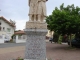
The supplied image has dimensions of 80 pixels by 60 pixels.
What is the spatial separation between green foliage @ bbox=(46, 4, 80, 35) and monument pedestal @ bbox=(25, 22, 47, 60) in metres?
12.7

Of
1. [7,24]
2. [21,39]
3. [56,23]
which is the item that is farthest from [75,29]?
[7,24]

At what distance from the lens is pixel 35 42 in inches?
300

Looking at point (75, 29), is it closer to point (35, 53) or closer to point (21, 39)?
point (35, 53)

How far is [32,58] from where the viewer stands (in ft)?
24.9

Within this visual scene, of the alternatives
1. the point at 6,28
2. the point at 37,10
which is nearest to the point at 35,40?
the point at 37,10

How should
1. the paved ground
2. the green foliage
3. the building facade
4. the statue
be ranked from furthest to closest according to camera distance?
the building facade → the green foliage → the paved ground → the statue

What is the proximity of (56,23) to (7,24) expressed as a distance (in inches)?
1303

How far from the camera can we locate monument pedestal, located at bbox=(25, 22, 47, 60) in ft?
24.9

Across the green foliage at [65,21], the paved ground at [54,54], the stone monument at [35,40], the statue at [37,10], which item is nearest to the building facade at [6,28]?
the green foliage at [65,21]

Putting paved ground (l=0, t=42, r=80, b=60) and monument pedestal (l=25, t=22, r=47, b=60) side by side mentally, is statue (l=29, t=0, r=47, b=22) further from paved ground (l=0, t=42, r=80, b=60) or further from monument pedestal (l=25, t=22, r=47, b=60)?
paved ground (l=0, t=42, r=80, b=60)

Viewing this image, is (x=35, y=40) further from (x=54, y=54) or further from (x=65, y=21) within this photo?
(x=65, y=21)

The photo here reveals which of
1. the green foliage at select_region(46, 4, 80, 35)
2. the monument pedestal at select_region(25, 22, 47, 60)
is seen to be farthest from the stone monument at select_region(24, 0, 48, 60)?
the green foliage at select_region(46, 4, 80, 35)

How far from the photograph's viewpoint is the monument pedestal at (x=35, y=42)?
759 centimetres

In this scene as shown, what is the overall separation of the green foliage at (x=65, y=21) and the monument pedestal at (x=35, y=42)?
41.8 feet
